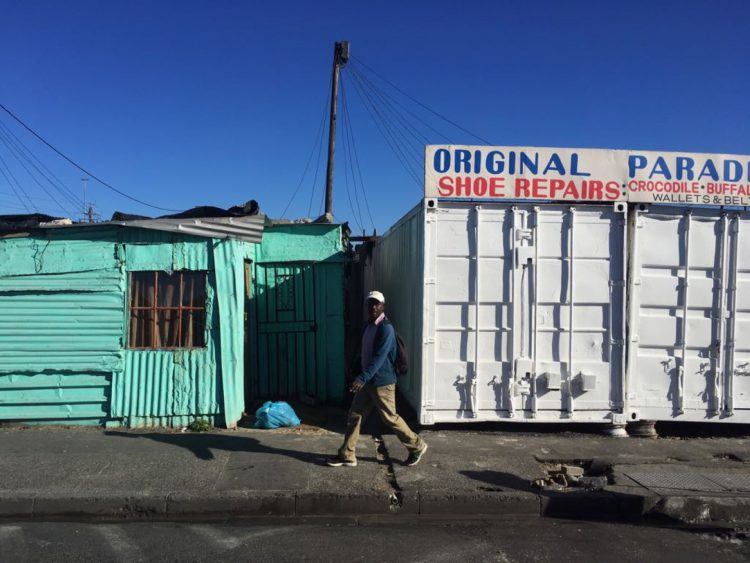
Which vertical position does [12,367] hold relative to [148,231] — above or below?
below

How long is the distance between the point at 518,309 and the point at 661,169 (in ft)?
7.59

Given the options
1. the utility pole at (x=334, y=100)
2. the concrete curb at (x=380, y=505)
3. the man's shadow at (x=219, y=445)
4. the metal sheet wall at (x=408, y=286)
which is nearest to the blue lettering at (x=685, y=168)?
the metal sheet wall at (x=408, y=286)

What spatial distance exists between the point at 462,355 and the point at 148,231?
4022 millimetres

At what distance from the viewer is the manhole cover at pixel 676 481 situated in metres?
5.26

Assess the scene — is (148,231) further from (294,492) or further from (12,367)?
(294,492)

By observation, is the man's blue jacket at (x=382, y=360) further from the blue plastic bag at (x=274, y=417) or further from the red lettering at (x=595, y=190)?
the red lettering at (x=595, y=190)

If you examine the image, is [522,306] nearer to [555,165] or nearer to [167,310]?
[555,165]

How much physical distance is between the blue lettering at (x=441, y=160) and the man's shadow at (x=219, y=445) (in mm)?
3273

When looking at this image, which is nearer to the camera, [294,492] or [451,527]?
[451,527]

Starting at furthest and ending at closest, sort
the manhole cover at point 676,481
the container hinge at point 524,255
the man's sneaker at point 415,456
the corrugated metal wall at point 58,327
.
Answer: the corrugated metal wall at point 58,327 → the container hinge at point 524,255 → the man's sneaker at point 415,456 → the manhole cover at point 676,481

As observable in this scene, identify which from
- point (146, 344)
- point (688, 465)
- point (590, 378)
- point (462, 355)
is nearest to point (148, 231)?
point (146, 344)

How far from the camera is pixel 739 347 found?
6.75 metres

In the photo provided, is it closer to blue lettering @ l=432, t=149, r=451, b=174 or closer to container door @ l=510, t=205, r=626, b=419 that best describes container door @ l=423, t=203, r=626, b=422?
container door @ l=510, t=205, r=626, b=419

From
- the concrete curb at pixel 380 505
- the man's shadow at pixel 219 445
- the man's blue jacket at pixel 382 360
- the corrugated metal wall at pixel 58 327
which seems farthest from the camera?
the corrugated metal wall at pixel 58 327
